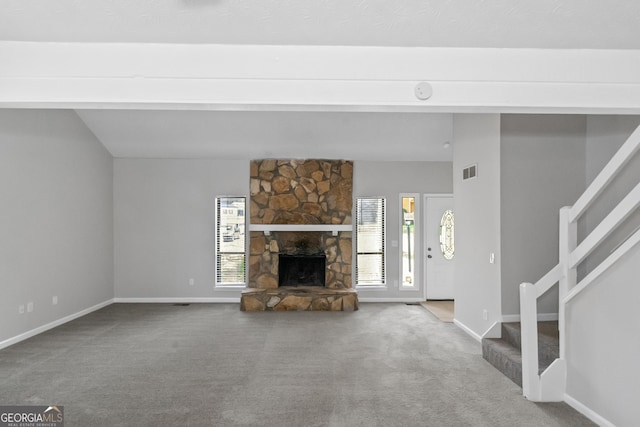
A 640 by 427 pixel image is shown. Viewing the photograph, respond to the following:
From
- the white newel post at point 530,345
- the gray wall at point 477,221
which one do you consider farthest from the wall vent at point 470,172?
the white newel post at point 530,345

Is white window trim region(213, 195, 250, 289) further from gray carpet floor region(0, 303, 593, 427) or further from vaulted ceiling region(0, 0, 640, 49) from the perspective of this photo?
vaulted ceiling region(0, 0, 640, 49)

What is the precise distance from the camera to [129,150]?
7.62 m

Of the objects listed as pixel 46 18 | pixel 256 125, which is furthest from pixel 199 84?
pixel 256 125

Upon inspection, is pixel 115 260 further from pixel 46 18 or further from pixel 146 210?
pixel 46 18

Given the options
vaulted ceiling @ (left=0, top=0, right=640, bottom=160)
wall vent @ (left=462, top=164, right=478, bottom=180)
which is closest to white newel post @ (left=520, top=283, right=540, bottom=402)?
vaulted ceiling @ (left=0, top=0, right=640, bottom=160)

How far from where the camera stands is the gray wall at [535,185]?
192 inches

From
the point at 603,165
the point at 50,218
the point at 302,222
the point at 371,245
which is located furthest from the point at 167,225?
the point at 603,165

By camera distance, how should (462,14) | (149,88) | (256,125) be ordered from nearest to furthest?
(462,14), (149,88), (256,125)

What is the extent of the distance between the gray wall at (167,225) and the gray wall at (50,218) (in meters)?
0.30

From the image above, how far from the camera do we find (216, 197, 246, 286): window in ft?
26.2

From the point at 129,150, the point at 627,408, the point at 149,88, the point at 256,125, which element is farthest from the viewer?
the point at 129,150

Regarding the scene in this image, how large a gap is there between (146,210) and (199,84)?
5776mm

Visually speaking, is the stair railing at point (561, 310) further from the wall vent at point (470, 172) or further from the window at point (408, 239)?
the window at point (408, 239)

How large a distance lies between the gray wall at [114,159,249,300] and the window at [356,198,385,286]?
228 cm
